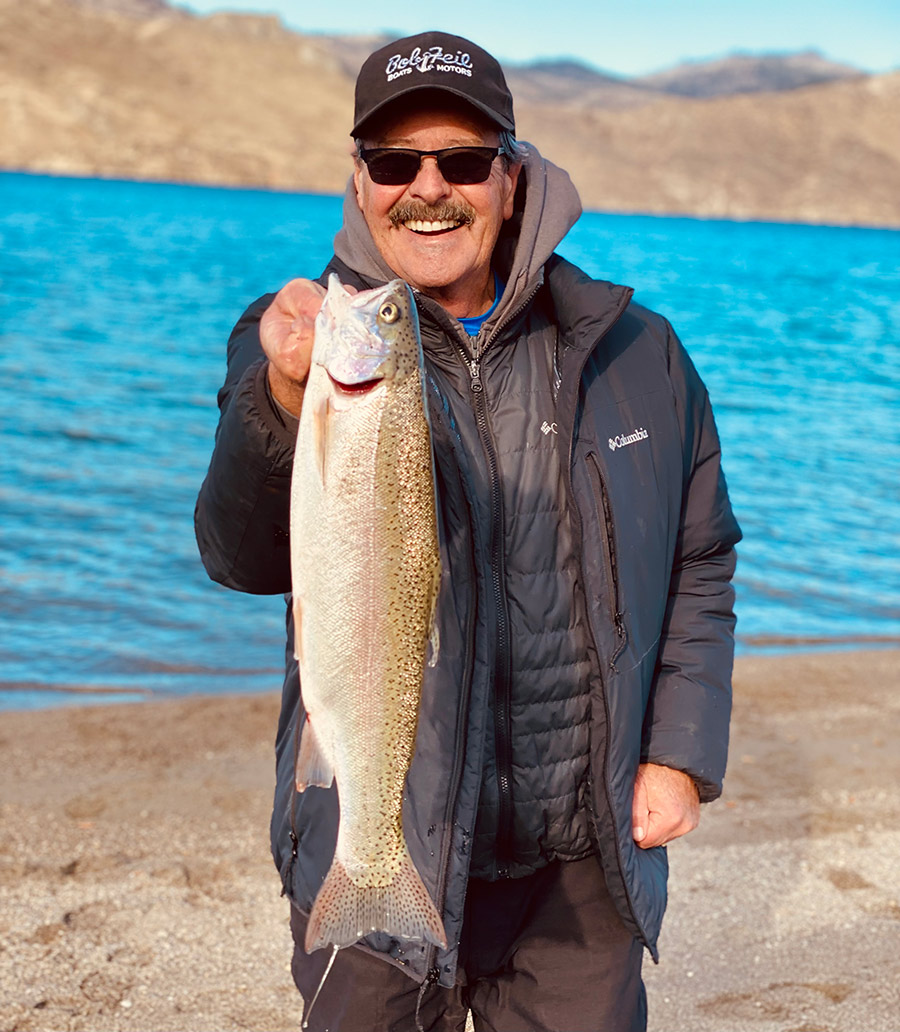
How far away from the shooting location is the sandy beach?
184 inches

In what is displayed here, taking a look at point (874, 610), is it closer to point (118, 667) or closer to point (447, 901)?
point (118, 667)

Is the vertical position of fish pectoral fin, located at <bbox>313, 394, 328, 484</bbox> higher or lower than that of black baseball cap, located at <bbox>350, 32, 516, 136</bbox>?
lower

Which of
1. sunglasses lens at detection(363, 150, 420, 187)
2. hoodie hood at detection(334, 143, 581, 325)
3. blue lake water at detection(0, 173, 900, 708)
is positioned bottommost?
blue lake water at detection(0, 173, 900, 708)

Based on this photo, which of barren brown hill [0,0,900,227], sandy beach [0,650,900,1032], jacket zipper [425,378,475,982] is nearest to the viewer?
jacket zipper [425,378,475,982]

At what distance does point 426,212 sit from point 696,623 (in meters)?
1.29

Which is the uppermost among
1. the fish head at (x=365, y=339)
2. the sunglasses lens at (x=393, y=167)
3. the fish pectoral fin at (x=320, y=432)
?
the sunglasses lens at (x=393, y=167)

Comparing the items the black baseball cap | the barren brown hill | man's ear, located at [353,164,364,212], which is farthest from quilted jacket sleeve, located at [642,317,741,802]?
the barren brown hill

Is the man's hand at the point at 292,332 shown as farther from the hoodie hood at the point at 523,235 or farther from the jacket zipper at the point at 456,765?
the hoodie hood at the point at 523,235

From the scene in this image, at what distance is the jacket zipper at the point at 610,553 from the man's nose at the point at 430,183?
0.74 m

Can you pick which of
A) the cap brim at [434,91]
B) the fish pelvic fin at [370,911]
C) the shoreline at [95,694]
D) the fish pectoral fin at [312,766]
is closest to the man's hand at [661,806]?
the fish pelvic fin at [370,911]

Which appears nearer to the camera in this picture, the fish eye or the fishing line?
the fish eye

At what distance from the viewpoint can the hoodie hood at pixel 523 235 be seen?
3.05 metres

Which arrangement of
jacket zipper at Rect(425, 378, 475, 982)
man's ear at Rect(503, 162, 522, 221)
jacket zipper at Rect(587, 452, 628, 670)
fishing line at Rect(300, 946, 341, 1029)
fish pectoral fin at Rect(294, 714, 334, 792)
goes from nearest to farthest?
fish pectoral fin at Rect(294, 714, 334, 792)
jacket zipper at Rect(425, 378, 475, 982)
fishing line at Rect(300, 946, 341, 1029)
jacket zipper at Rect(587, 452, 628, 670)
man's ear at Rect(503, 162, 522, 221)

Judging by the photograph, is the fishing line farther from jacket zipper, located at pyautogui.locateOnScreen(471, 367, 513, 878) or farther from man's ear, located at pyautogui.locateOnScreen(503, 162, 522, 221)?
man's ear, located at pyautogui.locateOnScreen(503, 162, 522, 221)
